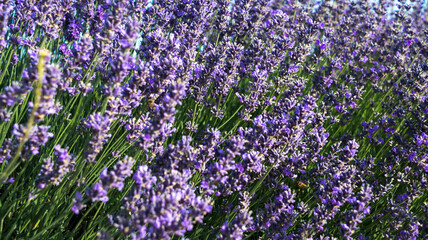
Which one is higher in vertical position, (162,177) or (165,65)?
(165,65)

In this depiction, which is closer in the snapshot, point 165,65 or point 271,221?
point 165,65

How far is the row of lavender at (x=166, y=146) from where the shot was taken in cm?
191

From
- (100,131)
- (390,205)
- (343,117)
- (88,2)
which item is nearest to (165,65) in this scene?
(100,131)

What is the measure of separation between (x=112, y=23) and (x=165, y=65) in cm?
45

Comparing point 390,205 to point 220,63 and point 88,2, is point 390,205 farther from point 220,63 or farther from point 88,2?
point 88,2

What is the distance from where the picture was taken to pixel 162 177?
210 cm

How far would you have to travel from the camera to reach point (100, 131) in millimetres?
1947

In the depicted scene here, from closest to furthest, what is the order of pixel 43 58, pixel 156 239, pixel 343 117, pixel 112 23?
pixel 43 58, pixel 156 239, pixel 112 23, pixel 343 117

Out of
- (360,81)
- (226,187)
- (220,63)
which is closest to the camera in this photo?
(226,187)

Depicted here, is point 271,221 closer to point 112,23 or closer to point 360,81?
point 112,23

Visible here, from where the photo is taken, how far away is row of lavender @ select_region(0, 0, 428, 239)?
6.25 ft

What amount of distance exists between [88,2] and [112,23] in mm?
1561

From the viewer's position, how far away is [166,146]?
3648 millimetres

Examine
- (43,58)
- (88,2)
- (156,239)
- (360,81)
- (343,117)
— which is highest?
(360,81)
